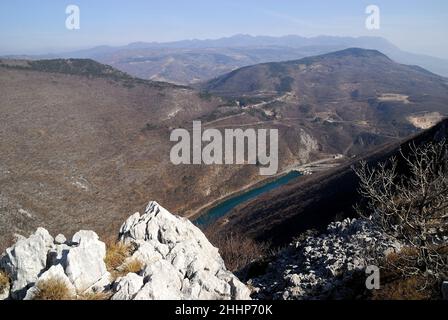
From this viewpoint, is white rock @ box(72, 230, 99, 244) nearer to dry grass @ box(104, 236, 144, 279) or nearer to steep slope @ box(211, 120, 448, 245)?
dry grass @ box(104, 236, 144, 279)

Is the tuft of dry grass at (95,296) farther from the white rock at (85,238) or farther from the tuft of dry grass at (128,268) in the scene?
the white rock at (85,238)

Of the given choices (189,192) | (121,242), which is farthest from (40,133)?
(121,242)

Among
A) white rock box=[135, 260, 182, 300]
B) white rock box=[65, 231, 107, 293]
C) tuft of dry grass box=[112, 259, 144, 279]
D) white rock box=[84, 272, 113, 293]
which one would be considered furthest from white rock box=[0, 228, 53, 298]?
white rock box=[135, 260, 182, 300]

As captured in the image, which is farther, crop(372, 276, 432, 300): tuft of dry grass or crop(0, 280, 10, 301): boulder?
crop(372, 276, 432, 300): tuft of dry grass

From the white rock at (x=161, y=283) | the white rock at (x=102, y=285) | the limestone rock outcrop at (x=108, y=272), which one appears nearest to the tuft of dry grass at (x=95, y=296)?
the limestone rock outcrop at (x=108, y=272)

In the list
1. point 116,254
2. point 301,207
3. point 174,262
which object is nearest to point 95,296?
point 116,254

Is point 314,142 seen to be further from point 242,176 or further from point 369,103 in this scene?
point 369,103
